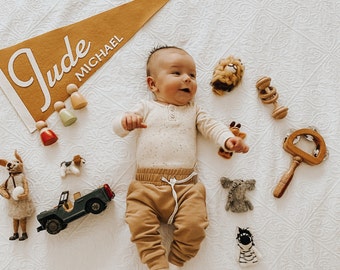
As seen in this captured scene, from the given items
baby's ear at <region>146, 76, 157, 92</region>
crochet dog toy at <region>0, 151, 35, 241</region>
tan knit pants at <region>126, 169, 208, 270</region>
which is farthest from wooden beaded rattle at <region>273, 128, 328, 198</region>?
crochet dog toy at <region>0, 151, 35, 241</region>

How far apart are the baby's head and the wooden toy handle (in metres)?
0.35

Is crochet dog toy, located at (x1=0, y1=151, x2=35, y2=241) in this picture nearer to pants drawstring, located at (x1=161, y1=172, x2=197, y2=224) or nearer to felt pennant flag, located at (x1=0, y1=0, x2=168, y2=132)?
felt pennant flag, located at (x1=0, y1=0, x2=168, y2=132)

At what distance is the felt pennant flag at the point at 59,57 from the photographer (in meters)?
1.16

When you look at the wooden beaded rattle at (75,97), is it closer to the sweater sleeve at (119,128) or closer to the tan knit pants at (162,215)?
the sweater sleeve at (119,128)

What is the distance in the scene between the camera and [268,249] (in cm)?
108

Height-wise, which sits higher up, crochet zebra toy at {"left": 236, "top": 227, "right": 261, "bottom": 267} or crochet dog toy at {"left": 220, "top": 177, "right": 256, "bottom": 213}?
crochet dog toy at {"left": 220, "top": 177, "right": 256, "bottom": 213}

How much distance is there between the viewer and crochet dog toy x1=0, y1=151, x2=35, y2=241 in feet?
3.44

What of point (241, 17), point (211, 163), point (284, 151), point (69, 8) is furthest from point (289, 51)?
point (69, 8)

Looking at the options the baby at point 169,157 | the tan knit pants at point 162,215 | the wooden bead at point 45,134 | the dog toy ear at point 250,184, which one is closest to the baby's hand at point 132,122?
the baby at point 169,157

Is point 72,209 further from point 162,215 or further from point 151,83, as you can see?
point 151,83

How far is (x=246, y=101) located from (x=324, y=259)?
497mm

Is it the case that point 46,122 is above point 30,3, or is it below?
below

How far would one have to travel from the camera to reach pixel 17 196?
1040 millimetres

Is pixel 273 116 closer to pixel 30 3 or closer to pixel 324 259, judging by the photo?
pixel 324 259
